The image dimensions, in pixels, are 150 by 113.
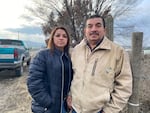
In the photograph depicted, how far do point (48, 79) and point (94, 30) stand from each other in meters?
0.83

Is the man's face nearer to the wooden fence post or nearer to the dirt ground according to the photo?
the wooden fence post

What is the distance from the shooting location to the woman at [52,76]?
305cm

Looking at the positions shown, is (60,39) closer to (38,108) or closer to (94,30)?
(94,30)

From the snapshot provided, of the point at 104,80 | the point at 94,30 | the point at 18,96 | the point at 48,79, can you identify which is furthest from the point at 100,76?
the point at 18,96

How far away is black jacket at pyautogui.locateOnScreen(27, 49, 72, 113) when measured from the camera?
3.04 m

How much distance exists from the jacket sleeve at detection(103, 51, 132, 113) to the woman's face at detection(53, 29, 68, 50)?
2.45ft

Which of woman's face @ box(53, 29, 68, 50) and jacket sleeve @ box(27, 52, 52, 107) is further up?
woman's face @ box(53, 29, 68, 50)

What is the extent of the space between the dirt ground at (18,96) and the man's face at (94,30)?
8.34 ft

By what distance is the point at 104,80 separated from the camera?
2828 millimetres

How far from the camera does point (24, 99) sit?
25.7 ft

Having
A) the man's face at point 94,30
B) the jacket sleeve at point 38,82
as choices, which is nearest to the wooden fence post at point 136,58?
the man's face at point 94,30

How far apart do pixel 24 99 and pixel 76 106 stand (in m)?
5.16

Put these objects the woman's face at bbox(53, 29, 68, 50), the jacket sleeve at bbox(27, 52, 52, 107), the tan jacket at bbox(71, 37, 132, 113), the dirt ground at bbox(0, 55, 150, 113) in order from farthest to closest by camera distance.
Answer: the dirt ground at bbox(0, 55, 150, 113) < the woman's face at bbox(53, 29, 68, 50) < the jacket sleeve at bbox(27, 52, 52, 107) < the tan jacket at bbox(71, 37, 132, 113)

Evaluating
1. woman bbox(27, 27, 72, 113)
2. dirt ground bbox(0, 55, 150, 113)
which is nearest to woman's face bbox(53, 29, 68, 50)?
woman bbox(27, 27, 72, 113)
